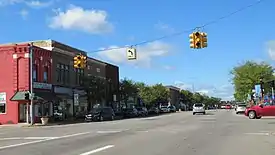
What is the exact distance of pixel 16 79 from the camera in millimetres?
49531

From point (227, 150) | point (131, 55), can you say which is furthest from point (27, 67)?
point (227, 150)

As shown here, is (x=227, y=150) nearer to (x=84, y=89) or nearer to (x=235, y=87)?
(x=84, y=89)

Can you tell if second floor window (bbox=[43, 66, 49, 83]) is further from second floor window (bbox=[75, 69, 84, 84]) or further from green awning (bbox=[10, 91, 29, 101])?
second floor window (bbox=[75, 69, 84, 84])

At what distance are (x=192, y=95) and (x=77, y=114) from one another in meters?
119

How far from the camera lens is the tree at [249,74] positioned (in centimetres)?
8144

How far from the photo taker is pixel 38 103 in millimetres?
50031

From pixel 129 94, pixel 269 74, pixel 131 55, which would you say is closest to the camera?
pixel 131 55

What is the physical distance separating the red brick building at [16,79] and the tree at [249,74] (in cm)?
4326

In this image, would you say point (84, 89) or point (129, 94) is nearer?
point (84, 89)

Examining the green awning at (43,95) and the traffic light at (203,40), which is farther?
the green awning at (43,95)

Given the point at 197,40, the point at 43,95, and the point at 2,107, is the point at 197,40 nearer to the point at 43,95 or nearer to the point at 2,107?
the point at 43,95

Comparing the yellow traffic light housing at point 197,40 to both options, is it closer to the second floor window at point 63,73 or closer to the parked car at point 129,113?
the second floor window at point 63,73

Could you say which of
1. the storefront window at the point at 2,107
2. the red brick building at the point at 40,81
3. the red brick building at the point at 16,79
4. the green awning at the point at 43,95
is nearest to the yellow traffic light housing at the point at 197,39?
the red brick building at the point at 40,81

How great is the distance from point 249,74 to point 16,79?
153 ft
